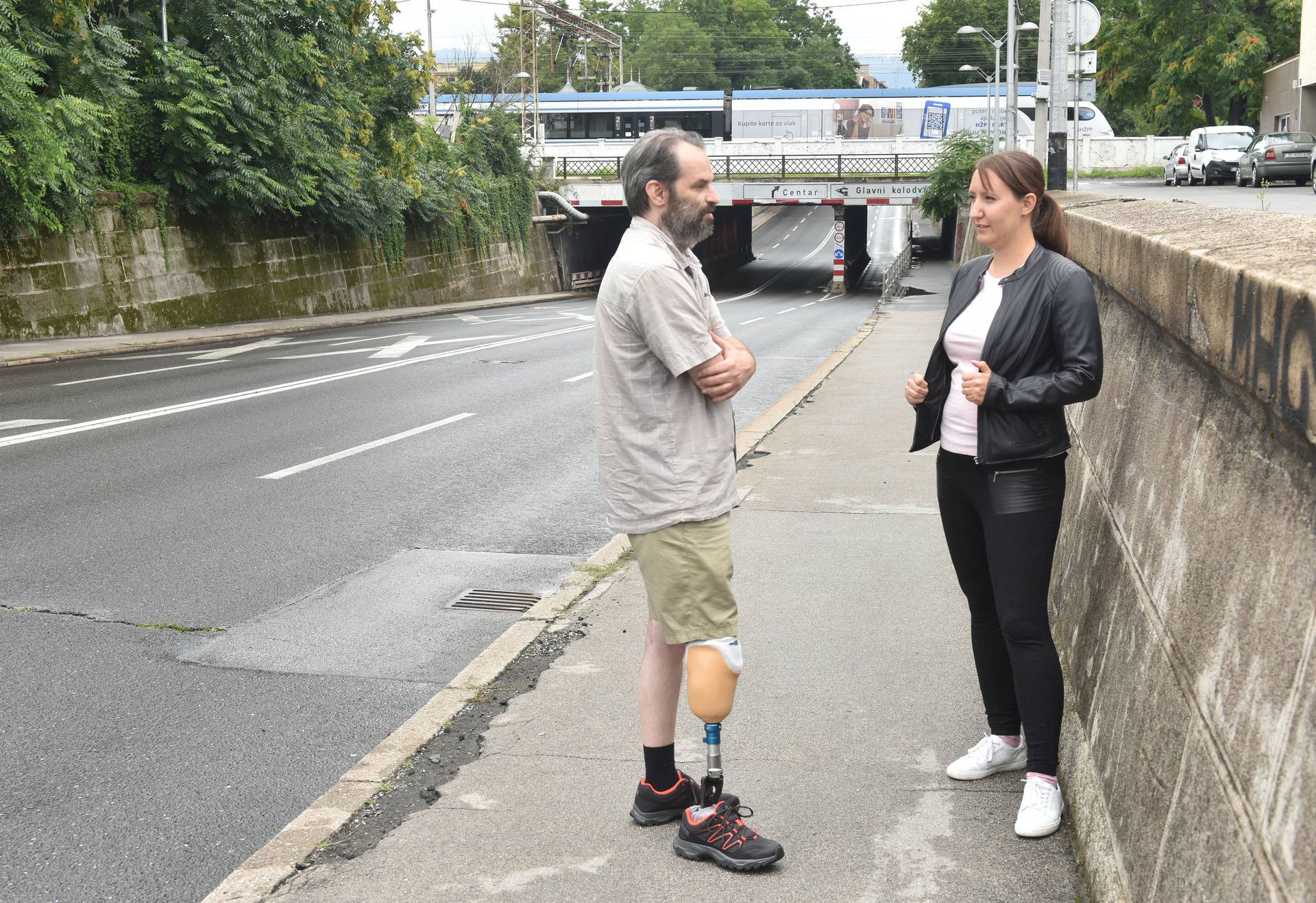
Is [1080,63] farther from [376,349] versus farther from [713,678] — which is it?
[713,678]

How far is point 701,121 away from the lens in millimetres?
53594

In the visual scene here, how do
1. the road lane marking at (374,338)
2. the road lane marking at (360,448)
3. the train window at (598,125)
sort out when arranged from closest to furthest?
the road lane marking at (360,448), the road lane marking at (374,338), the train window at (598,125)

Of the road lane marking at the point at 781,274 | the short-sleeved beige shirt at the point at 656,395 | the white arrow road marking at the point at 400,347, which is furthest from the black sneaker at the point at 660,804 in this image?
the road lane marking at the point at 781,274

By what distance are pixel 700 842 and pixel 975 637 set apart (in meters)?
→ 1.04

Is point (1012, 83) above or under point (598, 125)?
under

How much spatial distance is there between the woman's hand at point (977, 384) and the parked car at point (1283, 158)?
98.6 ft

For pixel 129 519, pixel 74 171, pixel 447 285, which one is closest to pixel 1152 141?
pixel 447 285

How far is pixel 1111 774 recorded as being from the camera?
3025 mm

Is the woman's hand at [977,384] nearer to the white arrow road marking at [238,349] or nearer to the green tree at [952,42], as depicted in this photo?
the white arrow road marking at [238,349]

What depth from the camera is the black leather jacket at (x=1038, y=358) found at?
3.32 meters

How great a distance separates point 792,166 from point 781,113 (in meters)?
4.75

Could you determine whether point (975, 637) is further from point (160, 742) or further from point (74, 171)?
point (74, 171)

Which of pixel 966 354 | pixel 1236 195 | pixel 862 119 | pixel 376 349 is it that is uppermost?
pixel 862 119

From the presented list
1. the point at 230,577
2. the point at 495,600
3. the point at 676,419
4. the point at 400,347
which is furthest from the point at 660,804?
the point at 400,347
